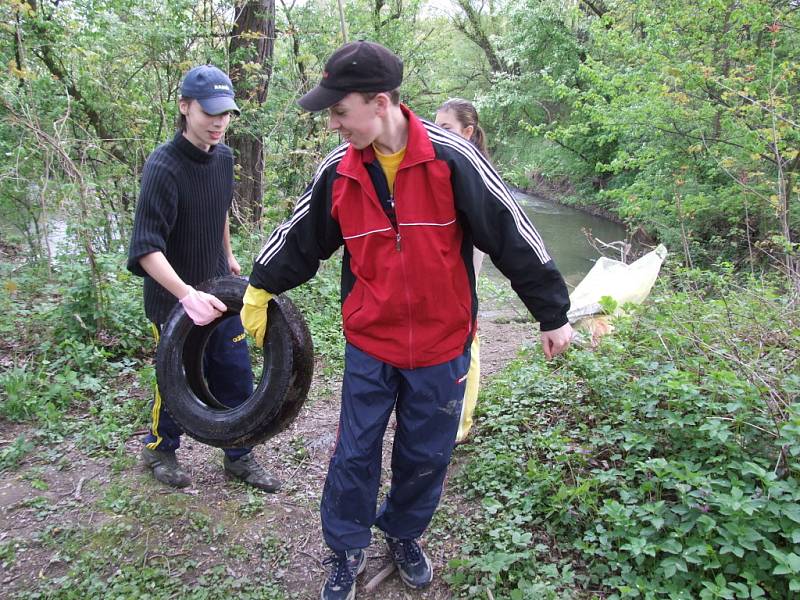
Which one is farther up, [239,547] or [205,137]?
[205,137]

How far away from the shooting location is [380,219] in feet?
6.38

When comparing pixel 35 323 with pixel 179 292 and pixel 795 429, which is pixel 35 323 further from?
pixel 795 429

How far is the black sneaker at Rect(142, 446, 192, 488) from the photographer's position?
289cm

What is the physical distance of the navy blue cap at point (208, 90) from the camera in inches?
96.8

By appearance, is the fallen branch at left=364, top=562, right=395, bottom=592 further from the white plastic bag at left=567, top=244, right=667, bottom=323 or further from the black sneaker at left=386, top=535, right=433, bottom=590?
the white plastic bag at left=567, top=244, right=667, bottom=323

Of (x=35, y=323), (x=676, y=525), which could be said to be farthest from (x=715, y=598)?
(x=35, y=323)

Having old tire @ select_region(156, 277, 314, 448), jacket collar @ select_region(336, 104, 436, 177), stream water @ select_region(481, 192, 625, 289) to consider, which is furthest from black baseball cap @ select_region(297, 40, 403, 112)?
stream water @ select_region(481, 192, 625, 289)

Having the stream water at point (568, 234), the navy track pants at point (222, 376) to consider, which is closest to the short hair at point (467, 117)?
the navy track pants at point (222, 376)

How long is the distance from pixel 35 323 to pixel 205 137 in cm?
286

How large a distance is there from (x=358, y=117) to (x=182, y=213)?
3.91 feet

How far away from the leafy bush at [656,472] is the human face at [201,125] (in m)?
2.10

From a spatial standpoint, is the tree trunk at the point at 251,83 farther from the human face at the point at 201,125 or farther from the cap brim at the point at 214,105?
the cap brim at the point at 214,105

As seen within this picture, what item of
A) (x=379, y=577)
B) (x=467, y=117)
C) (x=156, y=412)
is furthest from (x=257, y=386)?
(x=467, y=117)

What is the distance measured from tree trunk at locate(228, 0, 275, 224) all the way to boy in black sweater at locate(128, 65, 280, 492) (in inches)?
123
